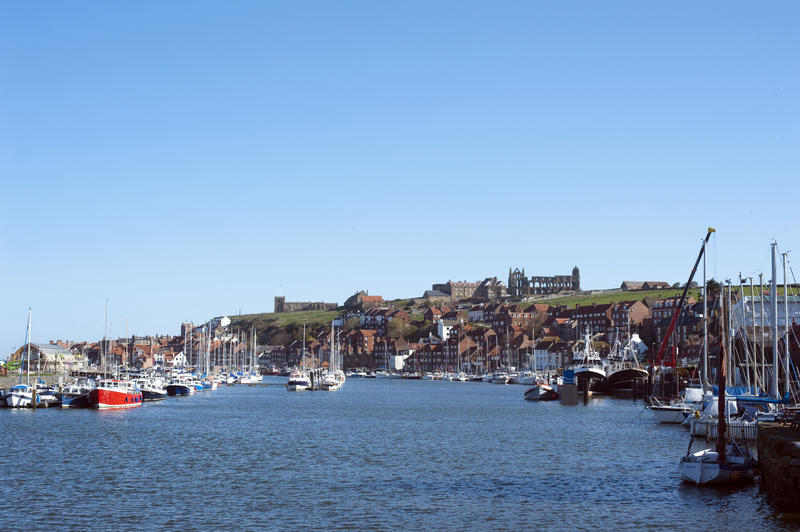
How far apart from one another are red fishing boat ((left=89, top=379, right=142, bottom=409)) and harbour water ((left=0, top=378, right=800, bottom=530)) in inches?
430

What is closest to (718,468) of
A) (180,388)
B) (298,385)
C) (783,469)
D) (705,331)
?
(783,469)

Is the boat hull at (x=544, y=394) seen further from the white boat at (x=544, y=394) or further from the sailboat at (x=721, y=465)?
the sailboat at (x=721, y=465)

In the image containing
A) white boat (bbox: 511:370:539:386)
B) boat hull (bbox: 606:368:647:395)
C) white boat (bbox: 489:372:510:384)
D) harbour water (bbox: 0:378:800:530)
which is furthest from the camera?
white boat (bbox: 489:372:510:384)

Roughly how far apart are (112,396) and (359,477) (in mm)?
52103

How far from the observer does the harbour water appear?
1225 inches

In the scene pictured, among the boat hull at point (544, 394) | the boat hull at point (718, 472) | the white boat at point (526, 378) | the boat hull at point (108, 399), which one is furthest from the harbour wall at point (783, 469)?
the white boat at point (526, 378)

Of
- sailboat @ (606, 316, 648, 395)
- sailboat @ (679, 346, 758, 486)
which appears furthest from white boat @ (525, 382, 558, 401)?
sailboat @ (679, 346, 758, 486)

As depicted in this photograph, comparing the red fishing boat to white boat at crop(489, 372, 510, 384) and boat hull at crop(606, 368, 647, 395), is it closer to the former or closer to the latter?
boat hull at crop(606, 368, 647, 395)

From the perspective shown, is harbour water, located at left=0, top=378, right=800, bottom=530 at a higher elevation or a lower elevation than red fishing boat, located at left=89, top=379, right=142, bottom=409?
lower

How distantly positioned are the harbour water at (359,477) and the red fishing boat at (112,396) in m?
10.9

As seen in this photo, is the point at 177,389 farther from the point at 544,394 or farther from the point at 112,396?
the point at 544,394

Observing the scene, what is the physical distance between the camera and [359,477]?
40625mm

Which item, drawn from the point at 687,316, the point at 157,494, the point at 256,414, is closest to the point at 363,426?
the point at 256,414

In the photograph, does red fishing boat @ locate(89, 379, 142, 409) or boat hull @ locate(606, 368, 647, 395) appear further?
boat hull @ locate(606, 368, 647, 395)
